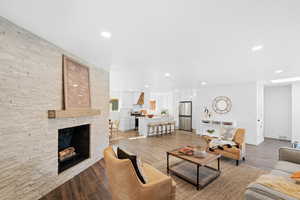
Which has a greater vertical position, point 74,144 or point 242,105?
point 242,105

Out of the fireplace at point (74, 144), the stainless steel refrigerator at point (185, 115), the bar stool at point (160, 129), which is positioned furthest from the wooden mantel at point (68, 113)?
the stainless steel refrigerator at point (185, 115)

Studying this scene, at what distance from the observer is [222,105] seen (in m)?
6.65

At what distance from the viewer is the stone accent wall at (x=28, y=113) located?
1.75 meters

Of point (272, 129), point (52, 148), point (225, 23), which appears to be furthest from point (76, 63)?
point (272, 129)

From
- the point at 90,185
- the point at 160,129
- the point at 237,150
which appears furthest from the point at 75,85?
the point at 160,129

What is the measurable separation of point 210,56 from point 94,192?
363 cm

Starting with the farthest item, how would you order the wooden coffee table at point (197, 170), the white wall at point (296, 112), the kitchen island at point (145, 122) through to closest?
1. the kitchen island at point (145, 122)
2. the white wall at point (296, 112)
3. the wooden coffee table at point (197, 170)

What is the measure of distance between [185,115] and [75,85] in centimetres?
746

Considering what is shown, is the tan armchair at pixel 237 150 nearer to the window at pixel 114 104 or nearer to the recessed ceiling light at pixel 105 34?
the recessed ceiling light at pixel 105 34

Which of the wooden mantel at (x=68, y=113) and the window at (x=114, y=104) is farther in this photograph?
the window at (x=114, y=104)

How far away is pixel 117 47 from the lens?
101 inches

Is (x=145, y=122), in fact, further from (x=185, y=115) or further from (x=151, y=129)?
(x=185, y=115)

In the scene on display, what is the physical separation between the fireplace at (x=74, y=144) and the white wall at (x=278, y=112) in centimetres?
836

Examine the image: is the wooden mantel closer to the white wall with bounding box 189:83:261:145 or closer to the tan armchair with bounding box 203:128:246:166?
the tan armchair with bounding box 203:128:246:166
